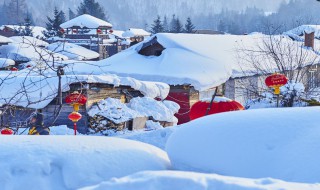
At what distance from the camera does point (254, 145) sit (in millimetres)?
3328

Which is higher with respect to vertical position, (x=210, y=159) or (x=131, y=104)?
(x=210, y=159)

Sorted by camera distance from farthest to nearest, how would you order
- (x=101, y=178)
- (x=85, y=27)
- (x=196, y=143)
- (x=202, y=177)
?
1. (x=85, y=27)
2. (x=196, y=143)
3. (x=101, y=178)
4. (x=202, y=177)

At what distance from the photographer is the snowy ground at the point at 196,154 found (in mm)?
2973

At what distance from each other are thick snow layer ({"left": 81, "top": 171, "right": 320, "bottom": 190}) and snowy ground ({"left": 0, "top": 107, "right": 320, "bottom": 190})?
Answer: 26.7 inches

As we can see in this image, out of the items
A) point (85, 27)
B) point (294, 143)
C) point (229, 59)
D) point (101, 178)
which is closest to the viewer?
point (101, 178)

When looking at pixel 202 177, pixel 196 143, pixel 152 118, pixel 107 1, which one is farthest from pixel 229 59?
pixel 107 1

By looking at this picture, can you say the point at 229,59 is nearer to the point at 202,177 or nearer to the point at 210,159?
the point at 210,159

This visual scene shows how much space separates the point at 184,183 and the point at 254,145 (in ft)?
4.78

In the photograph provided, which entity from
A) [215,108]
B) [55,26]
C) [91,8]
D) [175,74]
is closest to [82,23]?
[55,26]

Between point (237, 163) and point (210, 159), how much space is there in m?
0.20

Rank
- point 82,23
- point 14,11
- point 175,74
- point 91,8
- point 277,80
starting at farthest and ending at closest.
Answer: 1. point 14,11
2. point 91,8
3. point 82,23
4. point 175,74
5. point 277,80

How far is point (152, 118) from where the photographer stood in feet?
55.8

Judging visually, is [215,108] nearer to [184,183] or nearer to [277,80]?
[277,80]

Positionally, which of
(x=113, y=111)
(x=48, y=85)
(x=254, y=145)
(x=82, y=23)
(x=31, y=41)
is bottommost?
(x=113, y=111)
